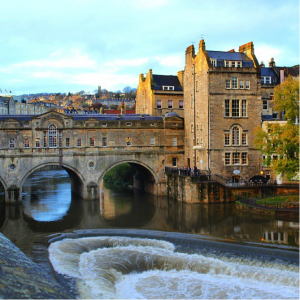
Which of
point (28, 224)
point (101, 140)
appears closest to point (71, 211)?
point (28, 224)

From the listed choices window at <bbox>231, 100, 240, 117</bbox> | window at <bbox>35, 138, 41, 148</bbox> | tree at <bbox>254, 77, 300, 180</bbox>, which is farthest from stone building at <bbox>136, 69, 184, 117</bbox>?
tree at <bbox>254, 77, 300, 180</bbox>

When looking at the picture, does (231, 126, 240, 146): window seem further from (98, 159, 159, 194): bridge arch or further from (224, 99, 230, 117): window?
(98, 159, 159, 194): bridge arch

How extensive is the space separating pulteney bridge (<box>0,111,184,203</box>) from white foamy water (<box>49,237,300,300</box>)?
1854 centimetres

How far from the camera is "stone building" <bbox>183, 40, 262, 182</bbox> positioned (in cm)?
4572

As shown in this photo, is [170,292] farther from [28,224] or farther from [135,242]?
[28,224]

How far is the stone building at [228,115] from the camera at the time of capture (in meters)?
45.7

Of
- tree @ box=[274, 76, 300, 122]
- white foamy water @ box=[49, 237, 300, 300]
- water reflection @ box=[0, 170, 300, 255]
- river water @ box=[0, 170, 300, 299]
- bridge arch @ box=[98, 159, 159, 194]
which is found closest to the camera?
white foamy water @ box=[49, 237, 300, 300]

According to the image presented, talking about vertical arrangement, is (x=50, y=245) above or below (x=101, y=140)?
below

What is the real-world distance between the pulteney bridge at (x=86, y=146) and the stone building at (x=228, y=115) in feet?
15.4

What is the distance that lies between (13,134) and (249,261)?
2992 centimetres

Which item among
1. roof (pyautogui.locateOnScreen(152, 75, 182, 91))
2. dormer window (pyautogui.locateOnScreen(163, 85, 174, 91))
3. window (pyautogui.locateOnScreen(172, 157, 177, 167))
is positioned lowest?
window (pyautogui.locateOnScreen(172, 157, 177, 167))

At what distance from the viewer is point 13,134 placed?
4603 centimetres

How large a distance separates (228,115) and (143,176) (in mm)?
15091

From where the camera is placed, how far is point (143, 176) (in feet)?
184
